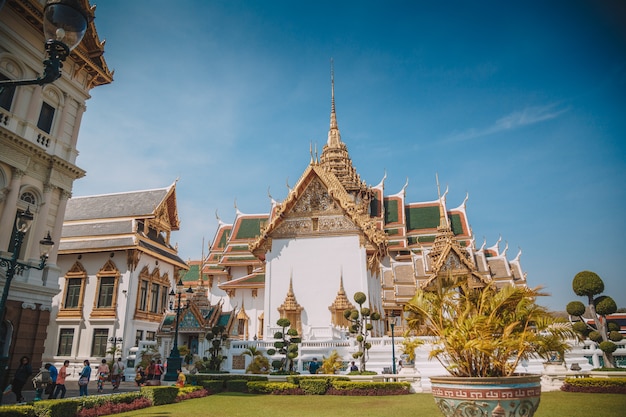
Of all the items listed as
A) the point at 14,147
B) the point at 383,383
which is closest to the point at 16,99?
the point at 14,147

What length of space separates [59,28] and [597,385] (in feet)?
48.8

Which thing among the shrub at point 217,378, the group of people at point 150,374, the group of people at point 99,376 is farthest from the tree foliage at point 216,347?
the group of people at point 99,376

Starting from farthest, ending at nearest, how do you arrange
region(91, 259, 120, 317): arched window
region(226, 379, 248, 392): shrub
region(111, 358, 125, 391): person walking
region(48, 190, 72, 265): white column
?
region(91, 259, 120, 317): arched window
region(111, 358, 125, 391): person walking
region(48, 190, 72, 265): white column
region(226, 379, 248, 392): shrub

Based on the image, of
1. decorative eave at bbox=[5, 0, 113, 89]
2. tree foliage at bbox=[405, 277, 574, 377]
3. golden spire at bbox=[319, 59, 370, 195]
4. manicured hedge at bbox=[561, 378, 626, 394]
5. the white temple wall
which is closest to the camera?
tree foliage at bbox=[405, 277, 574, 377]

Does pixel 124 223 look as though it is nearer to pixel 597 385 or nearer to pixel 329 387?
pixel 329 387

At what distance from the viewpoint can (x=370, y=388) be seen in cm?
1294

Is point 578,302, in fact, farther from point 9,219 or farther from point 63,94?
point 63,94

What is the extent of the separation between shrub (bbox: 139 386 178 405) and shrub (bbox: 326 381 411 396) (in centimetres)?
485

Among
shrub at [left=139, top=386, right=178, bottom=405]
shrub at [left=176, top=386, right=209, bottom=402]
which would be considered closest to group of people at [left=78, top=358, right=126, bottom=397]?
shrub at [left=139, top=386, right=178, bottom=405]

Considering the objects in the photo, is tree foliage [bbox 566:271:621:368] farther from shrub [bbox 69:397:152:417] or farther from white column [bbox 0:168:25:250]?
white column [bbox 0:168:25:250]

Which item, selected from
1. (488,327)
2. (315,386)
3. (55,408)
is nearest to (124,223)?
(315,386)

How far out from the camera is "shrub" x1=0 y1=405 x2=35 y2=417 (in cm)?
731

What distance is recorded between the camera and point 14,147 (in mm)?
13906

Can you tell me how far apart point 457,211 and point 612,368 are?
2372 cm
